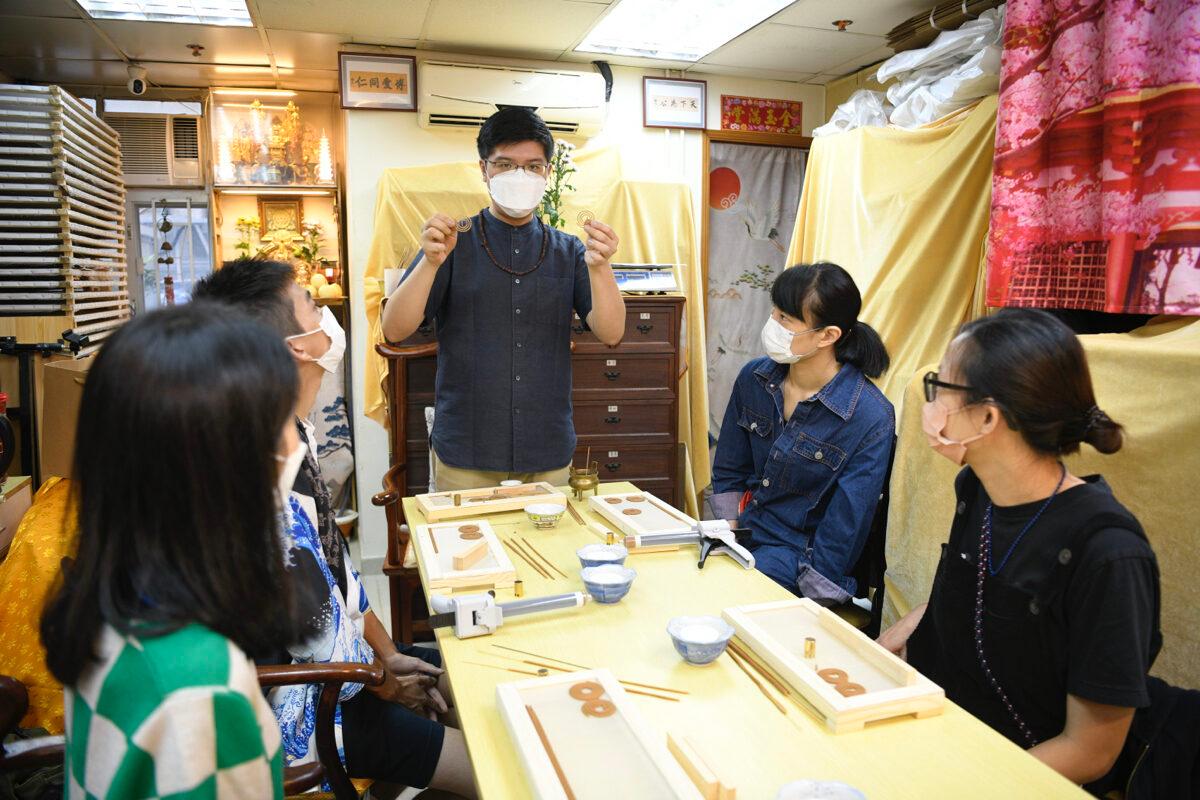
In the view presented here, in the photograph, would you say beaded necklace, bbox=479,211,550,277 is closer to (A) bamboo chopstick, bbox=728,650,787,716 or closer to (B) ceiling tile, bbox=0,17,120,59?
(A) bamboo chopstick, bbox=728,650,787,716

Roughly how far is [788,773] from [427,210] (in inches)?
147

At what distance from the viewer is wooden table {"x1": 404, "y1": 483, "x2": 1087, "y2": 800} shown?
107cm

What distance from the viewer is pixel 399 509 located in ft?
11.6

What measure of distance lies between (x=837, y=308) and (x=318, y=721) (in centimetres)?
177

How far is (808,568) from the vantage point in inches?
84.6

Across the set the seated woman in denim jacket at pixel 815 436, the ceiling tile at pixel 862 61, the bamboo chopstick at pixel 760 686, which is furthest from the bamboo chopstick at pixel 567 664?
the ceiling tile at pixel 862 61

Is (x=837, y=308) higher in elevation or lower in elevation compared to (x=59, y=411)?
higher

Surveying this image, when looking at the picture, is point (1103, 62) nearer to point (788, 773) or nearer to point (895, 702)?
point (895, 702)

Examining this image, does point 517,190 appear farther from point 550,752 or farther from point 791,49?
point 791,49

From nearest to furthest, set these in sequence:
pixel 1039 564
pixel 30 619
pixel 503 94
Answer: pixel 1039 564 → pixel 30 619 → pixel 503 94

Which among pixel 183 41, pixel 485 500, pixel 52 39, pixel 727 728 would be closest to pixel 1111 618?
pixel 727 728

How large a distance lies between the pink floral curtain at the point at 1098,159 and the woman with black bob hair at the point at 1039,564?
3.95 feet

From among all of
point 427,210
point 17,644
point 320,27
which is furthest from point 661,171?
point 17,644

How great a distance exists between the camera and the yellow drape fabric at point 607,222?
168 inches
